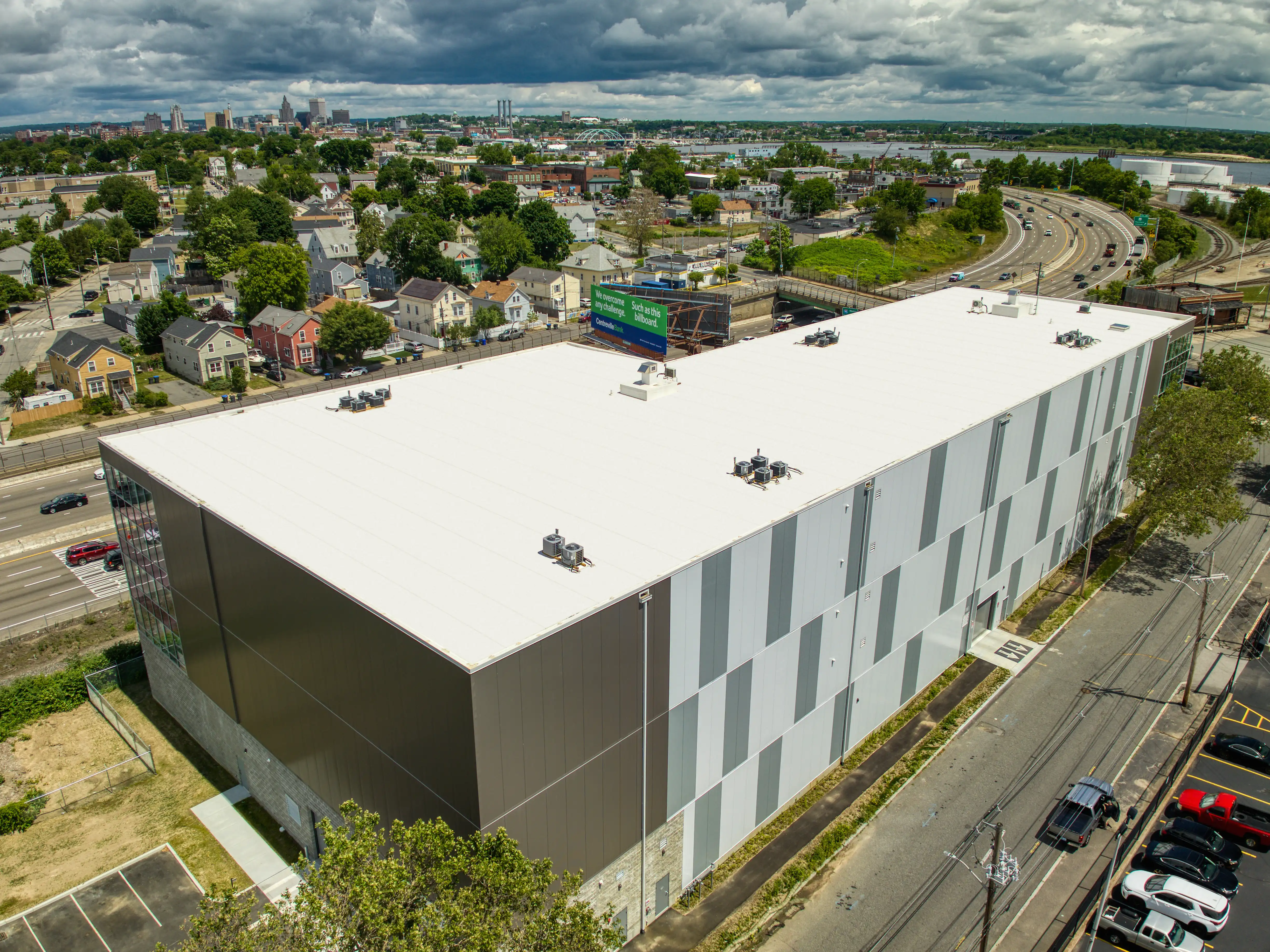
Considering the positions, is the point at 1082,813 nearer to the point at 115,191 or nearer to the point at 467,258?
the point at 467,258

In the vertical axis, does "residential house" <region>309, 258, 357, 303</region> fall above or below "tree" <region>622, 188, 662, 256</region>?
below

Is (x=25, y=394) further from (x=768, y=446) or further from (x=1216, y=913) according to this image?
(x=1216, y=913)

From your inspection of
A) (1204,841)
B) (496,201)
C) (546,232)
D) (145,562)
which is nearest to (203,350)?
(145,562)

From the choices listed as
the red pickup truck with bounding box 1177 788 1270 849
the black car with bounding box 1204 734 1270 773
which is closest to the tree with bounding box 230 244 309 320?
the black car with bounding box 1204 734 1270 773

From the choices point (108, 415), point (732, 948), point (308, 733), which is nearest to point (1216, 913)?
point (732, 948)

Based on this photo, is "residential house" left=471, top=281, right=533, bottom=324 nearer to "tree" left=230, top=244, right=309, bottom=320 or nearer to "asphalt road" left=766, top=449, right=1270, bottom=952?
"tree" left=230, top=244, right=309, bottom=320
